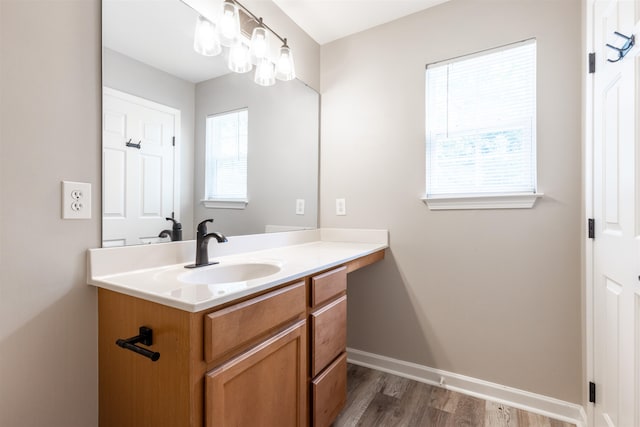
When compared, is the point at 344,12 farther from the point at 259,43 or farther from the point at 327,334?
the point at 327,334

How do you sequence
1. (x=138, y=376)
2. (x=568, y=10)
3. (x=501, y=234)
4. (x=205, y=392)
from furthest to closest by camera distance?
(x=501, y=234) → (x=568, y=10) → (x=138, y=376) → (x=205, y=392)

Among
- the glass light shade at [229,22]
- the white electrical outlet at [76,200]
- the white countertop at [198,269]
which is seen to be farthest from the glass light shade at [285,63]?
the white electrical outlet at [76,200]

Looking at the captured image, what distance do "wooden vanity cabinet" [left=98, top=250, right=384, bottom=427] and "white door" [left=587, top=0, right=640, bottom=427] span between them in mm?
1094

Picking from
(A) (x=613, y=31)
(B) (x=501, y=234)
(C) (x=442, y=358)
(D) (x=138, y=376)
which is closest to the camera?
Answer: (D) (x=138, y=376)

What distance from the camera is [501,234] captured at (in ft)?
5.63

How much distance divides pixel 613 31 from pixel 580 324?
135 centimetres

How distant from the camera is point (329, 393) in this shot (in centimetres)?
138

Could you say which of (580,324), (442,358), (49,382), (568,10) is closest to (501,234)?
(580,324)

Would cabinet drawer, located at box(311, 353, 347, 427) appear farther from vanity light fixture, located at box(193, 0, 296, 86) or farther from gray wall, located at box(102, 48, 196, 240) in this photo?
vanity light fixture, located at box(193, 0, 296, 86)

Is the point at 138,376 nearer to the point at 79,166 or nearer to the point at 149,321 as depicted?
the point at 149,321

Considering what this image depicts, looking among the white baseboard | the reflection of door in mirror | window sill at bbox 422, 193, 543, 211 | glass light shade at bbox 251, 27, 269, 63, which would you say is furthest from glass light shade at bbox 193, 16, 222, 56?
the white baseboard

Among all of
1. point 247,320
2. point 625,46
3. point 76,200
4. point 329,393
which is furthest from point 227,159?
point 625,46

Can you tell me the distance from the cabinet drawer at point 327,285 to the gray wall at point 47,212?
827 millimetres

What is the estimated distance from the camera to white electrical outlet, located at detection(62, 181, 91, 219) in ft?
3.32
